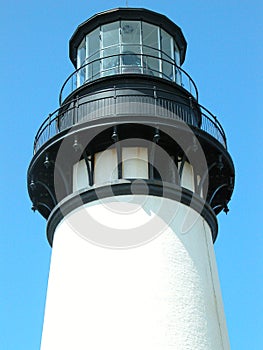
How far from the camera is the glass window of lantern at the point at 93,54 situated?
15.0 meters

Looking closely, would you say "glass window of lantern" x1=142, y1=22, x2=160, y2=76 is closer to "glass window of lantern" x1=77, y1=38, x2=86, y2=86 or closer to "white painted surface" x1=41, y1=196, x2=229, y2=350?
"glass window of lantern" x1=77, y1=38, x2=86, y2=86

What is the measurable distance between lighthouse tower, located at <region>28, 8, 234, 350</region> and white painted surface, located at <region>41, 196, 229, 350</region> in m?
0.02

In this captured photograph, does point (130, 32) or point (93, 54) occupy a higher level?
point (130, 32)

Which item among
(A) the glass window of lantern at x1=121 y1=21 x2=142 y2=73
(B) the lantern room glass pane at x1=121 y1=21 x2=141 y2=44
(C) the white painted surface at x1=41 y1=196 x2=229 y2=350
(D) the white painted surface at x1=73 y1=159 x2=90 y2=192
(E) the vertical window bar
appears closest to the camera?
(C) the white painted surface at x1=41 y1=196 x2=229 y2=350

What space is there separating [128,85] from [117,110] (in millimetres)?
743

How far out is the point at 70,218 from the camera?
43.7 ft

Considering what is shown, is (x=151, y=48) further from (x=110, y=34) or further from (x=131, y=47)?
(x=110, y=34)

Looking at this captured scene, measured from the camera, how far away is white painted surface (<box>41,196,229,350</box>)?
1168 cm

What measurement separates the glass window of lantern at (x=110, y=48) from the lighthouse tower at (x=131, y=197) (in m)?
0.03

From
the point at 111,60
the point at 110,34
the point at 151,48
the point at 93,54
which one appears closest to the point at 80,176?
the point at 111,60

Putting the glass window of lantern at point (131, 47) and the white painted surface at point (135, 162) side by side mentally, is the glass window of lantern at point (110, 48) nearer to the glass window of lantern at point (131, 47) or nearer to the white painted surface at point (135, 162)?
the glass window of lantern at point (131, 47)

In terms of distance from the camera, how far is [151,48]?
1509 cm

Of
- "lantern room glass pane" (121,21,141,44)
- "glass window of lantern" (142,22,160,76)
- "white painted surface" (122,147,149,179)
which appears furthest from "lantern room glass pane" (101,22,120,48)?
"white painted surface" (122,147,149,179)

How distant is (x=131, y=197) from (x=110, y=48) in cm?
406
